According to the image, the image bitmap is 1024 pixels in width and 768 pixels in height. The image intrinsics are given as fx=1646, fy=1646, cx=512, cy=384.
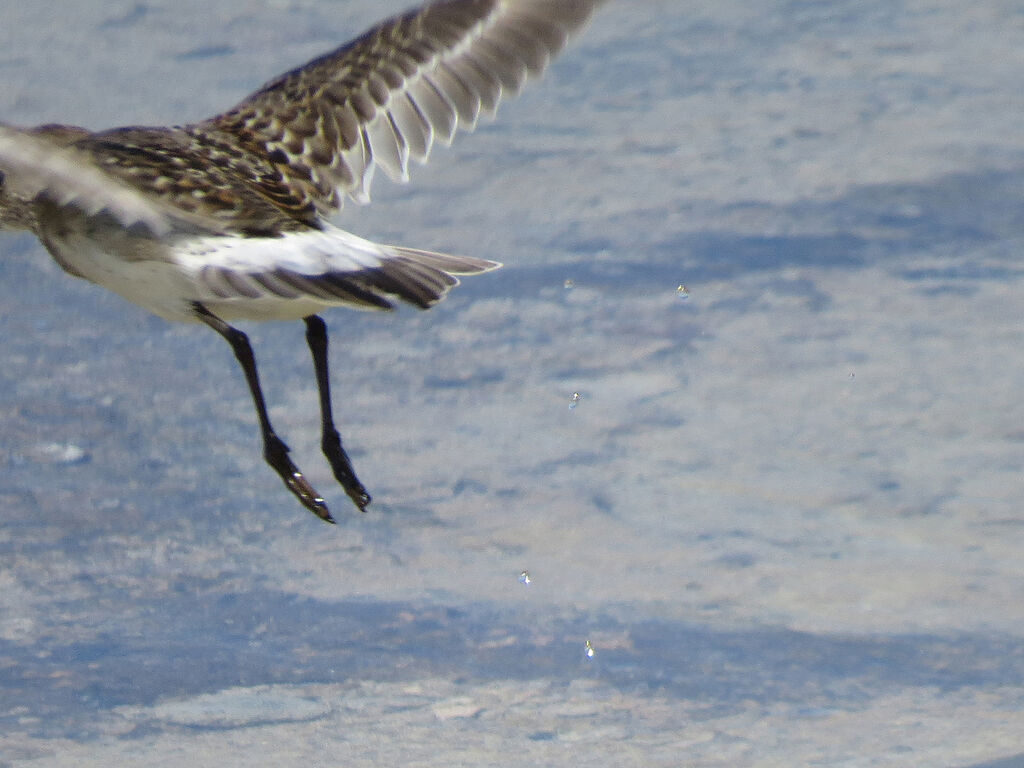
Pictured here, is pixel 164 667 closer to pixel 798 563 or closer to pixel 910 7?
pixel 798 563

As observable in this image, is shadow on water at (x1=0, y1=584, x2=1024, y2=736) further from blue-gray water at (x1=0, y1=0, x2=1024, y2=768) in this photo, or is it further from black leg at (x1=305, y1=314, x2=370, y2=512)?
black leg at (x1=305, y1=314, x2=370, y2=512)

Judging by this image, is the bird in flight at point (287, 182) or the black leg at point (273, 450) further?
the black leg at point (273, 450)

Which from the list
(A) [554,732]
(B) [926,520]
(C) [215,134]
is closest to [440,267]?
(C) [215,134]

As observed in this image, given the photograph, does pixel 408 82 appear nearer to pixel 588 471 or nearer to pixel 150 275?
pixel 150 275

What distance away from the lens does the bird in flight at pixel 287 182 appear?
9.85 ft

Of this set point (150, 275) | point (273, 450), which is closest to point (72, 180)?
point (150, 275)

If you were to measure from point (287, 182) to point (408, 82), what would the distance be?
1.56ft

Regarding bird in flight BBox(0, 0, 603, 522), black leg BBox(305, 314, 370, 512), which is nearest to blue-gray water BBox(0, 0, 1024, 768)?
black leg BBox(305, 314, 370, 512)

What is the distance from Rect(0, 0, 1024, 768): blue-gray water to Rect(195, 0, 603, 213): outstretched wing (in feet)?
4.12

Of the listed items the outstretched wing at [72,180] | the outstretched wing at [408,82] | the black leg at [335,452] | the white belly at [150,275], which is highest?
the outstretched wing at [408,82]

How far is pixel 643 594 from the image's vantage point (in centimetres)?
455

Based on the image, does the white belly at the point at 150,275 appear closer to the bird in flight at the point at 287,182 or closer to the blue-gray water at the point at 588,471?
the bird in flight at the point at 287,182

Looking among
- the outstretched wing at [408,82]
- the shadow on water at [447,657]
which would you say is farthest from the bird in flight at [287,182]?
the shadow on water at [447,657]

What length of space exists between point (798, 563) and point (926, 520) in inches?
16.8
